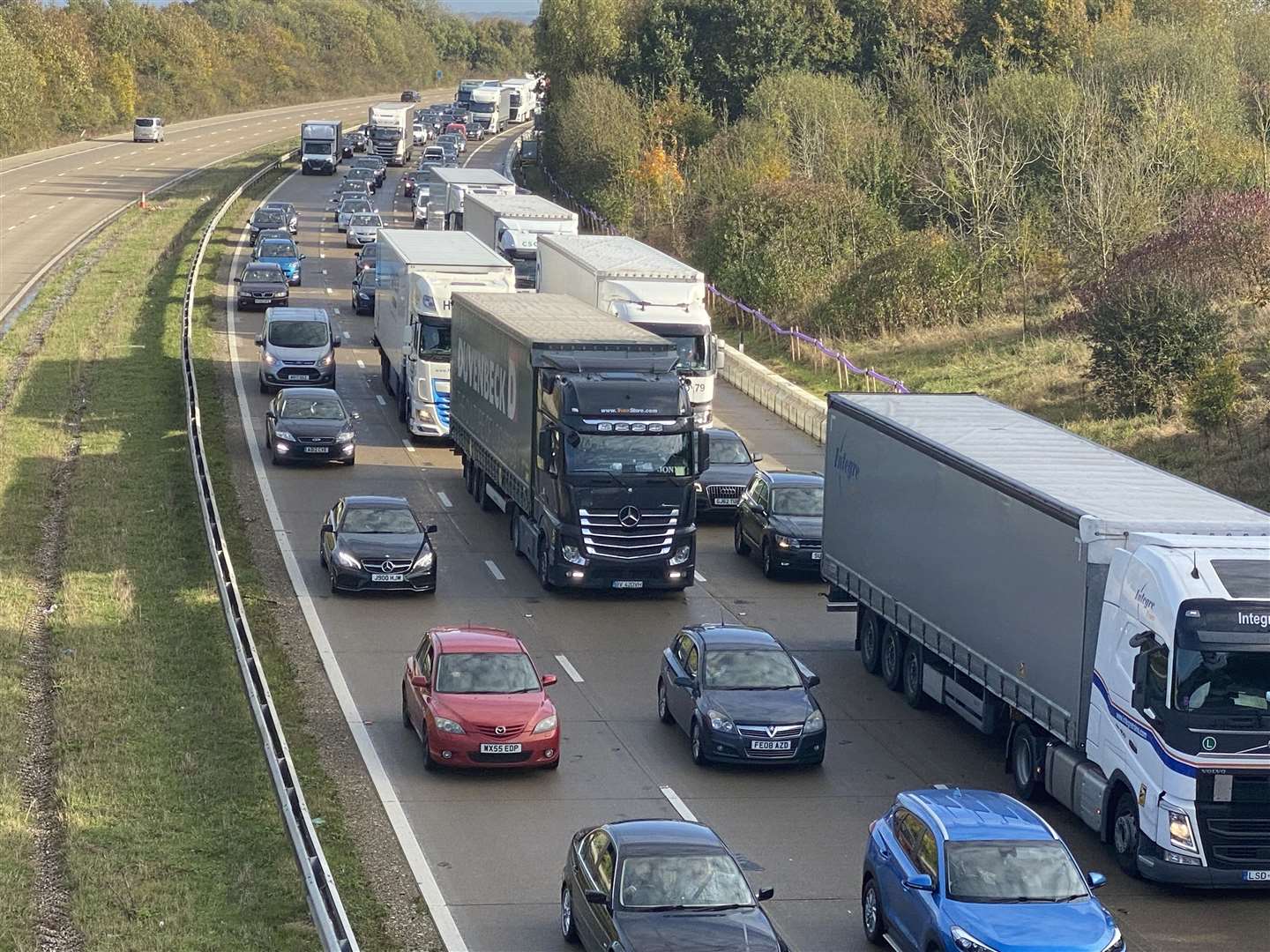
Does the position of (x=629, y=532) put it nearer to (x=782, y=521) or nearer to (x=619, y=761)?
(x=782, y=521)

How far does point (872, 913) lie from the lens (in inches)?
631

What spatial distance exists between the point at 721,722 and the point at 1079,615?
4.25m

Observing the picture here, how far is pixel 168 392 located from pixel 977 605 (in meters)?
29.1

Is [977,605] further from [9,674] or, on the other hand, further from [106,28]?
[106,28]

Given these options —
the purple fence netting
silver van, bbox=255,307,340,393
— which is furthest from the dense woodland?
silver van, bbox=255,307,340,393

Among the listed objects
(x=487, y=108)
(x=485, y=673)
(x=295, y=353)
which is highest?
(x=487, y=108)

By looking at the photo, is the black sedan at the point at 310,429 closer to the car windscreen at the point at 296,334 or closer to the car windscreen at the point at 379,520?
the car windscreen at the point at 296,334

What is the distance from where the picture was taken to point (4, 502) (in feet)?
113

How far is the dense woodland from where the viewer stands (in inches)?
4801

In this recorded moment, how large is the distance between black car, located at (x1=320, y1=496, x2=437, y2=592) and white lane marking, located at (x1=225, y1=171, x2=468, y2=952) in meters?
0.74

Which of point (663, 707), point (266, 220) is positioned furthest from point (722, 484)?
point (266, 220)

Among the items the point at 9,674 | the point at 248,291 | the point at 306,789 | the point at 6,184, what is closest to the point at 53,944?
the point at 306,789

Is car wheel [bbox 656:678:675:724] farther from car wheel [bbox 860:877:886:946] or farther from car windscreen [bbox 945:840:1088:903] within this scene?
car windscreen [bbox 945:840:1088:903]

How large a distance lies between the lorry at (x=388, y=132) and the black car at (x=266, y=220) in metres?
36.2
